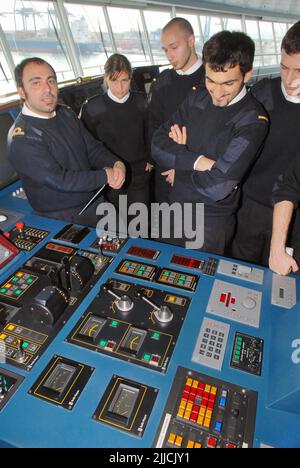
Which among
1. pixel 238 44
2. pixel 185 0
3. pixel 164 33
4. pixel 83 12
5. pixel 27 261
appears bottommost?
pixel 27 261

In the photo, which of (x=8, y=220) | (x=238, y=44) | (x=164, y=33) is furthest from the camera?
(x=164, y=33)

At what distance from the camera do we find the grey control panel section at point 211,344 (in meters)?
1.04

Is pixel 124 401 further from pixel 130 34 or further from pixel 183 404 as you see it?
pixel 130 34

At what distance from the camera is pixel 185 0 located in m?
6.79

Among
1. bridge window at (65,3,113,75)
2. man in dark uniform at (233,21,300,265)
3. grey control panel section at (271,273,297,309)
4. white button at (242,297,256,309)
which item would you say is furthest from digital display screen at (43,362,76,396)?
bridge window at (65,3,113,75)

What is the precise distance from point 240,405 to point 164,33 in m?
2.40

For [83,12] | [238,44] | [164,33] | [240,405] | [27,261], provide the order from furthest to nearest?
[83,12], [164,33], [27,261], [238,44], [240,405]

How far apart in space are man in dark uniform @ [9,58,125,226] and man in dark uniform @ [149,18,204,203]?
0.64 meters

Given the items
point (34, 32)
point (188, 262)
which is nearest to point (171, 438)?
point (188, 262)

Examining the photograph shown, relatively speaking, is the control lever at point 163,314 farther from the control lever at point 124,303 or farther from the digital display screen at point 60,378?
the digital display screen at point 60,378

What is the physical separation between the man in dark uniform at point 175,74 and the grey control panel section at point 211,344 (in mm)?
1265

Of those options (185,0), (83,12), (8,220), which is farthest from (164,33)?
(185,0)

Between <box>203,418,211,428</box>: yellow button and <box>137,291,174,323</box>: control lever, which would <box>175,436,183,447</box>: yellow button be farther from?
<box>137,291,174,323</box>: control lever
